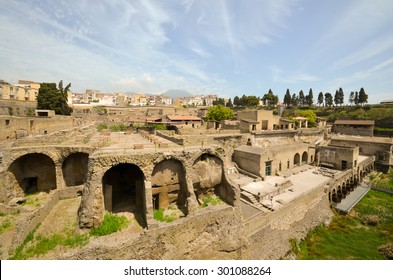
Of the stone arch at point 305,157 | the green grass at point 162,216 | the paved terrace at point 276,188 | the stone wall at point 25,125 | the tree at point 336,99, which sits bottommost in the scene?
the paved terrace at point 276,188

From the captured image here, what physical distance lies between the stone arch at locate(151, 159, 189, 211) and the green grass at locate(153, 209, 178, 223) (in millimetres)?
526

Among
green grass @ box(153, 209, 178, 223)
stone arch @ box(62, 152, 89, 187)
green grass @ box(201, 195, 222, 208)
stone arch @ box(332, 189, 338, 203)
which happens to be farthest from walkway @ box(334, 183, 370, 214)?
stone arch @ box(62, 152, 89, 187)

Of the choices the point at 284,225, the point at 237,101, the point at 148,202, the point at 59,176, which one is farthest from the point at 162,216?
the point at 237,101

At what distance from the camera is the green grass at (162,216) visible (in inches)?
415

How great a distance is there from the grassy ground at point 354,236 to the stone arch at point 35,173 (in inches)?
807

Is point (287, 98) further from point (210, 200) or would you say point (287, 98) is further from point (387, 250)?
point (210, 200)

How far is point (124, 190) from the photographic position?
13828 millimetres

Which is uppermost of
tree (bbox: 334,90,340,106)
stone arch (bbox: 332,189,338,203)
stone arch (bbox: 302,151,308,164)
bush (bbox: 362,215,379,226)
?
tree (bbox: 334,90,340,106)

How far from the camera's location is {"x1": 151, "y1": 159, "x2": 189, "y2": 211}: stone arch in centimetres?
1150

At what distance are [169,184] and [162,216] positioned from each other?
1.91 m

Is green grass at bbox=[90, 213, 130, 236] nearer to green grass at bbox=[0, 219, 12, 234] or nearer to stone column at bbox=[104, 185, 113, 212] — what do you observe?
stone column at bbox=[104, 185, 113, 212]

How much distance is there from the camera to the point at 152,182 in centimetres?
1131

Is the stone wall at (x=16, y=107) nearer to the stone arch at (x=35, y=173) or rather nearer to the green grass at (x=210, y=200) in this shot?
the stone arch at (x=35, y=173)

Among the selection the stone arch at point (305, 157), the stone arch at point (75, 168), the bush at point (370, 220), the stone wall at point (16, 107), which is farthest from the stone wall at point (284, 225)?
the stone wall at point (16, 107)
